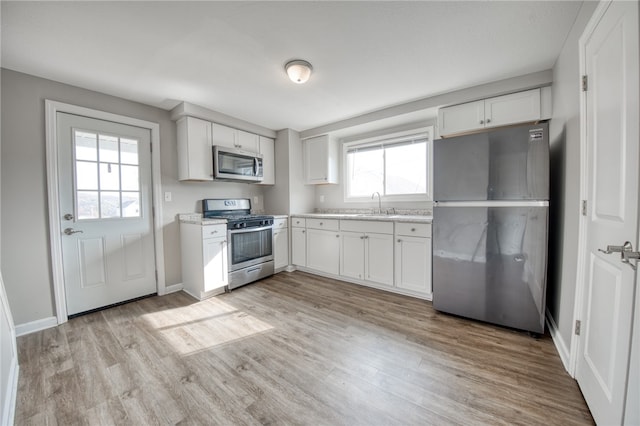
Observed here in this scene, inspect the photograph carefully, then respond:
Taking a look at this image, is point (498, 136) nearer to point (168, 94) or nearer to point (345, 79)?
point (345, 79)

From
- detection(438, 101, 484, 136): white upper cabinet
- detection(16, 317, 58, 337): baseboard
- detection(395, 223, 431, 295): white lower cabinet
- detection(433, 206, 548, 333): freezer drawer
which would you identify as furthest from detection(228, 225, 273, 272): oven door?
detection(438, 101, 484, 136): white upper cabinet

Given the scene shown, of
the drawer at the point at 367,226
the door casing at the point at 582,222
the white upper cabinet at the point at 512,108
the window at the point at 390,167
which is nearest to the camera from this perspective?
the door casing at the point at 582,222

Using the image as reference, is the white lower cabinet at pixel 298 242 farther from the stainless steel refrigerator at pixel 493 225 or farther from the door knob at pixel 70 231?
the door knob at pixel 70 231

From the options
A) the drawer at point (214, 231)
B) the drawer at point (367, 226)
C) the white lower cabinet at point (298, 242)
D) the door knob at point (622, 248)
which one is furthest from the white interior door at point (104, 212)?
the door knob at point (622, 248)

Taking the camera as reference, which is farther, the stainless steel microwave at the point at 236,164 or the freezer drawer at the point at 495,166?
the stainless steel microwave at the point at 236,164

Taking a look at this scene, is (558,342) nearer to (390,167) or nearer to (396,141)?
(390,167)

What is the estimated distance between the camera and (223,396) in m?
1.39

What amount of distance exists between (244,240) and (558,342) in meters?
3.22

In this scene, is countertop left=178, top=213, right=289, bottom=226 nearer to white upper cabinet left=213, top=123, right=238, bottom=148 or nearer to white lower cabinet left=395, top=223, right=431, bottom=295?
white upper cabinet left=213, top=123, right=238, bottom=148

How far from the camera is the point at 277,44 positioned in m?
1.75

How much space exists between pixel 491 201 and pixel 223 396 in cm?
247

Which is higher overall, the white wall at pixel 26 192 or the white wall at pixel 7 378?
the white wall at pixel 26 192

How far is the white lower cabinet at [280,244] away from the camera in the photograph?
3641 millimetres

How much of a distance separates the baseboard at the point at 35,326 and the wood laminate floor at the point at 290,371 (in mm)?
76
